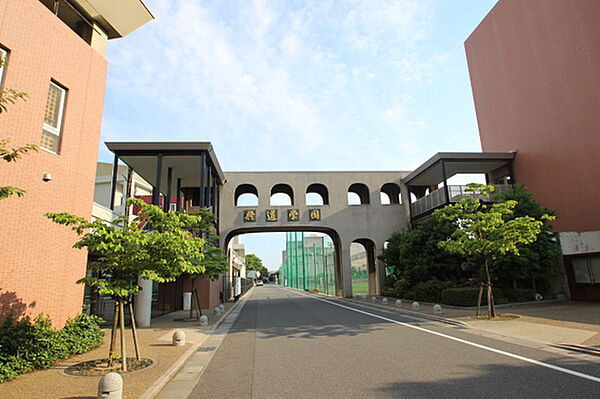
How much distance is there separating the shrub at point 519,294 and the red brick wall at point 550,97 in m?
4.60

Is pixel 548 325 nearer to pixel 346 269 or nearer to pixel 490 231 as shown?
pixel 490 231

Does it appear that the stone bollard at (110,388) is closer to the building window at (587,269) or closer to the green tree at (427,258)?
the green tree at (427,258)

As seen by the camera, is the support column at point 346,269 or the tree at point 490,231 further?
the support column at point 346,269

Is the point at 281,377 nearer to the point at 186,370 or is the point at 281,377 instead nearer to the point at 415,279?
the point at 186,370

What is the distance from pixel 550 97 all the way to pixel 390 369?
22.1 meters

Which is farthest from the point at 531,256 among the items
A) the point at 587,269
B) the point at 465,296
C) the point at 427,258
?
the point at 427,258

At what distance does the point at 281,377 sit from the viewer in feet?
21.8

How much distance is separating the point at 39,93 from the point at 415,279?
21.0 m

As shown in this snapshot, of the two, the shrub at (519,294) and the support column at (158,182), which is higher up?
the support column at (158,182)

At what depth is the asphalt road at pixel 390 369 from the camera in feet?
18.5

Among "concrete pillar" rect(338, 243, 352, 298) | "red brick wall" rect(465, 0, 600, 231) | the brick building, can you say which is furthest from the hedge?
"red brick wall" rect(465, 0, 600, 231)

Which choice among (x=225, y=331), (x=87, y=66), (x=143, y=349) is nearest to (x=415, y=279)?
(x=225, y=331)

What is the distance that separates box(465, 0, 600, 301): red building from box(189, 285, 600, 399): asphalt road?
13.1 metres

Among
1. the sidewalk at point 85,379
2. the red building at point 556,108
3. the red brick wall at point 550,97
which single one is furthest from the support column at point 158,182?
the red brick wall at point 550,97
